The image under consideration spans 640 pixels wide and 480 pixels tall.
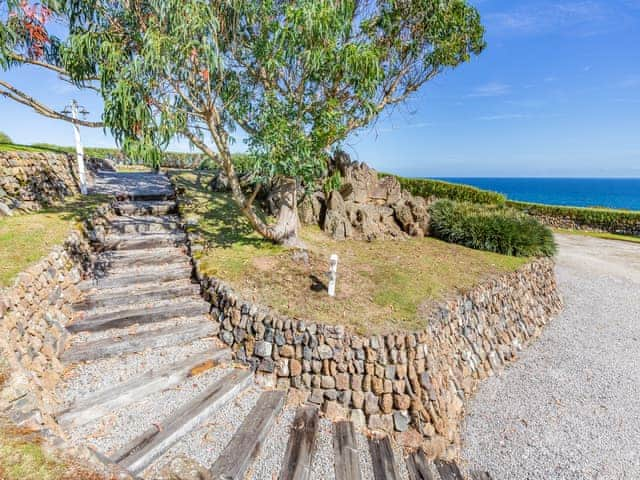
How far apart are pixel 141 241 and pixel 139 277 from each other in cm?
130

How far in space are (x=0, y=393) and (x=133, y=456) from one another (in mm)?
1301

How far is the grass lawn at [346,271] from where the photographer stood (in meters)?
4.95

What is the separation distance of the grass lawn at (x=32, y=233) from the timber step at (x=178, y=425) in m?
2.78

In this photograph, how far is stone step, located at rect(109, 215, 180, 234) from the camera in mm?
6992

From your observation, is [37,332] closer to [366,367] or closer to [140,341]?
[140,341]

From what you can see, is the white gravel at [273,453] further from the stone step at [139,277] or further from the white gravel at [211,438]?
the stone step at [139,277]

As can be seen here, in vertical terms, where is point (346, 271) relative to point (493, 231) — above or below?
below

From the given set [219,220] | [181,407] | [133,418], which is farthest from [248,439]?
[219,220]

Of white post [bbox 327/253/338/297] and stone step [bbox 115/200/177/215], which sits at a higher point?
stone step [bbox 115/200/177/215]

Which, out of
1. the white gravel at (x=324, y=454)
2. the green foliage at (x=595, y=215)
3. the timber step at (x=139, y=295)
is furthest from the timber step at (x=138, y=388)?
the green foliage at (x=595, y=215)

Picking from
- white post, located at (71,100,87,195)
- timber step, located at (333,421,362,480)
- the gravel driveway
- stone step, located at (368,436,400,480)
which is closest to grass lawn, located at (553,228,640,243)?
the gravel driveway

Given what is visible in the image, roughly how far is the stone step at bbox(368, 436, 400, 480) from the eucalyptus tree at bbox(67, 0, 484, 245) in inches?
169

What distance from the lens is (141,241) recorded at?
6.52m

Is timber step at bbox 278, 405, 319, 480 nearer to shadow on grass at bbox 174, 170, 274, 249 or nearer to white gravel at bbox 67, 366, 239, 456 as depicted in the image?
white gravel at bbox 67, 366, 239, 456
